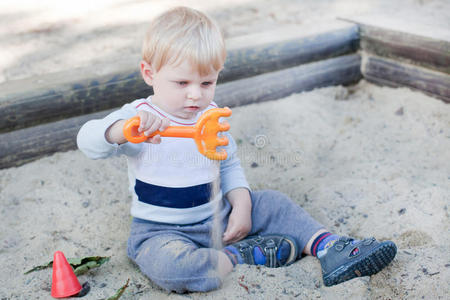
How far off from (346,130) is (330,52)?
0.46 meters

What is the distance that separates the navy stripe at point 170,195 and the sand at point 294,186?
0.22 meters

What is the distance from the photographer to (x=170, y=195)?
145 centimetres

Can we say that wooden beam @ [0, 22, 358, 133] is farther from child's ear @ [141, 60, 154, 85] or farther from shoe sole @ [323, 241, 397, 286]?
shoe sole @ [323, 241, 397, 286]

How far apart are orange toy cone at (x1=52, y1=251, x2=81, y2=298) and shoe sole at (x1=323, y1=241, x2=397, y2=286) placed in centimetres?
69

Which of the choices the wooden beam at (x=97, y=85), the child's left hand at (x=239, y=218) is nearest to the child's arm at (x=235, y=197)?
the child's left hand at (x=239, y=218)

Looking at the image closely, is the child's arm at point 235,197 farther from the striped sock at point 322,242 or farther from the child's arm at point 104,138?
the child's arm at point 104,138

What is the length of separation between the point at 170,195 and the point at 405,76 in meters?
1.42

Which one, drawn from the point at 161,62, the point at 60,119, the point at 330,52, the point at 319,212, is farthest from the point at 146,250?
the point at 330,52

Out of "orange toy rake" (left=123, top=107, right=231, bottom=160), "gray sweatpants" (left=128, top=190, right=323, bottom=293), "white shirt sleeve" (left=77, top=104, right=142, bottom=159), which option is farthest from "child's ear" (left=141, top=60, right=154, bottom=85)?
"gray sweatpants" (left=128, top=190, right=323, bottom=293)

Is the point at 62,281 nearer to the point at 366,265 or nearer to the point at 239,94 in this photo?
the point at 366,265

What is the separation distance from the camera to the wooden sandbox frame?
6.10 feet

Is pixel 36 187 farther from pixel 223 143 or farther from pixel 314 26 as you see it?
pixel 314 26

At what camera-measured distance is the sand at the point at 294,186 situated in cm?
138

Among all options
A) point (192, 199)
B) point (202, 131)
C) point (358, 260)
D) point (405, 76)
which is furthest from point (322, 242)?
point (405, 76)
